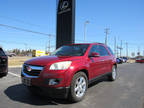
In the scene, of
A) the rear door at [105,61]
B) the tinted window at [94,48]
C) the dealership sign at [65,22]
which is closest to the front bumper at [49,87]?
the tinted window at [94,48]

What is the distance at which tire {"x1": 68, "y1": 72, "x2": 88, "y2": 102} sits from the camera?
3.16 m

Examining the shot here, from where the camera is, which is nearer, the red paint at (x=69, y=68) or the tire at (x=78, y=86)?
the red paint at (x=69, y=68)

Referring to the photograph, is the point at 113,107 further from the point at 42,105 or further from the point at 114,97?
the point at 42,105

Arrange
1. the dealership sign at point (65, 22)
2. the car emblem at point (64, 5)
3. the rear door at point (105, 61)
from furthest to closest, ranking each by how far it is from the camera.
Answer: the car emblem at point (64, 5) → the dealership sign at point (65, 22) → the rear door at point (105, 61)

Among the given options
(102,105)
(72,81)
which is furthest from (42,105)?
(102,105)

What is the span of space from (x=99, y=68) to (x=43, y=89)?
2.29 meters

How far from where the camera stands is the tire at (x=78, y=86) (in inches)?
124

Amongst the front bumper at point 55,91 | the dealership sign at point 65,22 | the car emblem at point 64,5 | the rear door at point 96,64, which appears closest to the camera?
the front bumper at point 55,91

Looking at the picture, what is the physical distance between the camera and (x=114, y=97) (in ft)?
12.3

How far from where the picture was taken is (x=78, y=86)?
3.41 m

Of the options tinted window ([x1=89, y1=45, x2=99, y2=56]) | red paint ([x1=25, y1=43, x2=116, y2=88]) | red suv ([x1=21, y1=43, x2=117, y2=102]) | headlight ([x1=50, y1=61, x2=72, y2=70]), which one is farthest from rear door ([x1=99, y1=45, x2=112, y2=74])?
headlight ([x1=50, y1=61, x2=72, y2=70])

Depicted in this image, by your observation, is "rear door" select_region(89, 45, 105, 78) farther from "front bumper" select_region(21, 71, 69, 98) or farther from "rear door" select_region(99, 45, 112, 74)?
"front bumper" select_region(21, 71, 69, 98)

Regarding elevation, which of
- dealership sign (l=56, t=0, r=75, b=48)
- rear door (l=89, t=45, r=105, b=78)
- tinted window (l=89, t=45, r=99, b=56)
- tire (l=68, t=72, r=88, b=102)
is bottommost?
tire (l=68, t=72, r=88, b=102)

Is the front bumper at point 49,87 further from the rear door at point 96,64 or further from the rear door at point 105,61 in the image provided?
the rear door at point 105,61
